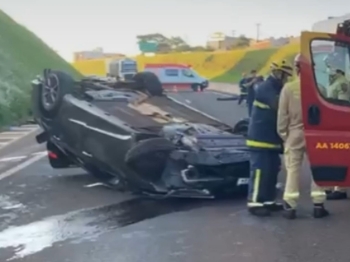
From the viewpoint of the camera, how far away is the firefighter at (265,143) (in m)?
8.80

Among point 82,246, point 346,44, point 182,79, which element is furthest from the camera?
point 182,79

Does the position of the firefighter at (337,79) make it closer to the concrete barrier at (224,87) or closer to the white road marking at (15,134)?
the white road marking at (15,134)

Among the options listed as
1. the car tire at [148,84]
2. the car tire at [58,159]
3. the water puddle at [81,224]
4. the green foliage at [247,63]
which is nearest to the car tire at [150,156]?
the water puddle at [81,224]

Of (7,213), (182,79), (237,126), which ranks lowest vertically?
(182,79)

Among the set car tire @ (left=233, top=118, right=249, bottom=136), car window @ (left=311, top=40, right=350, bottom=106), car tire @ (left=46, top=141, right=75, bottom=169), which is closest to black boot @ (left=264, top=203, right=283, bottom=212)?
car window @ (left=311, top=40, right=350, bottom=106)

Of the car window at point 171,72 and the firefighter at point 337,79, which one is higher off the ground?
the firefighter at point 337,79

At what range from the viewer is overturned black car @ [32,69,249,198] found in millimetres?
9516

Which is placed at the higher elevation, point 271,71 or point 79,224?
point 271,71

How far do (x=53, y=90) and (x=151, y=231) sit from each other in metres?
3.89

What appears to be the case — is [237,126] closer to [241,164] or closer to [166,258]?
[241,164]

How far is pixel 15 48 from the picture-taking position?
144 ft

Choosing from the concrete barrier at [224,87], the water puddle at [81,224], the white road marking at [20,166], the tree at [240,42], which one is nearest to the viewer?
the water puddle at [81,224]

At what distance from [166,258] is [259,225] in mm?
1611

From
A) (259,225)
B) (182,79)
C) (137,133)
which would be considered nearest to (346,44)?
(259,225)
